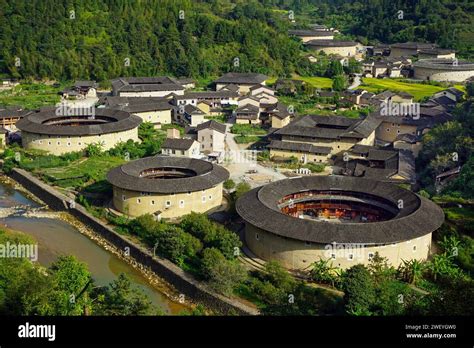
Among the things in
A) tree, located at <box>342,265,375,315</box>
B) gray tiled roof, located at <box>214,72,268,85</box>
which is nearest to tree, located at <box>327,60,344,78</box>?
gray tiled roof, located at <box>214,72,268,85</box>

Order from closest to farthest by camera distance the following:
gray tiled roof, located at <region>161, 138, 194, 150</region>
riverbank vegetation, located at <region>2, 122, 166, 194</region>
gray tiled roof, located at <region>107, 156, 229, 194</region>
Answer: gray tiled roof, located at <region>107, 156, 229, 194</region>
riverbank vegetation, located at <region>2, 122, 166, 194</region>
gray tiled roof, located at <region>161, 138, 194, 150</region>

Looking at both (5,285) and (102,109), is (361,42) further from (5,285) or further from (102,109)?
(5,285)

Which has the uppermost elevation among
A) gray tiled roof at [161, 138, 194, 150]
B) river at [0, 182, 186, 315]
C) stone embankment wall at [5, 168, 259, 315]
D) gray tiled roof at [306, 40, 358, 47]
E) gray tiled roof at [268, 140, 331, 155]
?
gray tiled roof at [306, 40, 358, 47]

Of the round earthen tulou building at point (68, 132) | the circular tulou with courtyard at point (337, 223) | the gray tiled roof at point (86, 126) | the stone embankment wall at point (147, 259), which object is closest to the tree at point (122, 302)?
the stone embankment wall at point (147, 259)

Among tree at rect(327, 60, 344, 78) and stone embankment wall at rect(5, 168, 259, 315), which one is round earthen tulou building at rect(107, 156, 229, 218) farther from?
tree at rect(327, 60, 344, 78)

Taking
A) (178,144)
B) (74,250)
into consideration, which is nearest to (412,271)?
(74,250)

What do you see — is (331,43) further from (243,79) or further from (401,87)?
(243,79)
